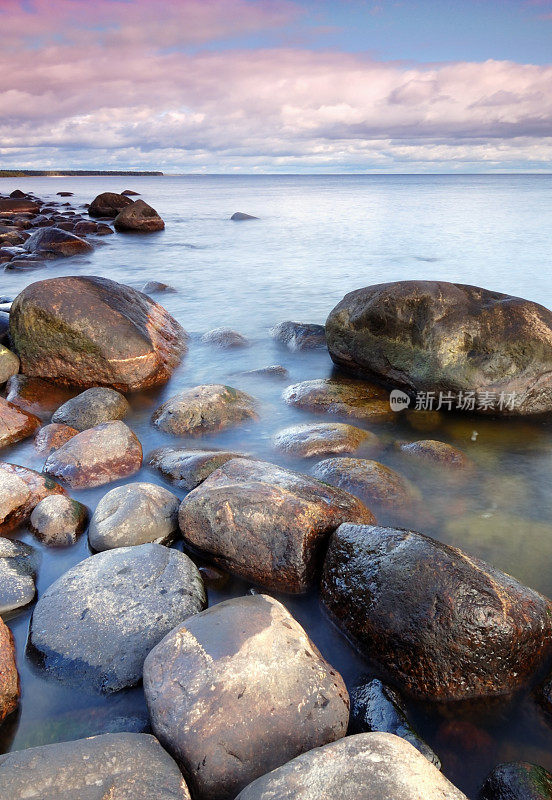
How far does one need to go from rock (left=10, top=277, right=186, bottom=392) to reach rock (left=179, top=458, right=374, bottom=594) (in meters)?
3.54

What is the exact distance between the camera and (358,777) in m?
1.99

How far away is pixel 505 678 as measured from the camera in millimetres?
3012

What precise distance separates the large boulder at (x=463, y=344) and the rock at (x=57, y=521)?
4.29 metres

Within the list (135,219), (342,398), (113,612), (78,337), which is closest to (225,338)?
(78,337)

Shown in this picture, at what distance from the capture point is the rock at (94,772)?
6.76ft

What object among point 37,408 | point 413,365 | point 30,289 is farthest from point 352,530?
point 30,289

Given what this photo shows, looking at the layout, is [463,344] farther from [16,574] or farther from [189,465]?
[16,574]

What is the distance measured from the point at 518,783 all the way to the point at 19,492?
3.90 meters

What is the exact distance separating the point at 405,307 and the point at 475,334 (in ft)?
3.00

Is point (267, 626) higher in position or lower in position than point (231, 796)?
higher

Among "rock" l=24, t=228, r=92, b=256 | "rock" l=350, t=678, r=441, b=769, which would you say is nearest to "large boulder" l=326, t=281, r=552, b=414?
"rock" l=350, t=678, r=441, b=769

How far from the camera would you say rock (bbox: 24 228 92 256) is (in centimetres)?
1752

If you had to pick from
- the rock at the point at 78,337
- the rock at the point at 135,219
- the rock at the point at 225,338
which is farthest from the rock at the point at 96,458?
the rock at the point at 135,219

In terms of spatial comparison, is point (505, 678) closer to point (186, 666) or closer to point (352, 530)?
point (352, 530)
